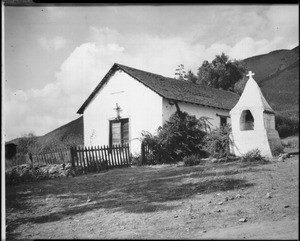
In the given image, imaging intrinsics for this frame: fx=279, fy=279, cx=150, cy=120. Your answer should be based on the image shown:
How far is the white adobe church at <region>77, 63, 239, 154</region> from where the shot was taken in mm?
14398

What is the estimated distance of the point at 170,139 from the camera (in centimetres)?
1305

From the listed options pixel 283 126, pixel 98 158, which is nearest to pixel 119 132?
pixel 98 158

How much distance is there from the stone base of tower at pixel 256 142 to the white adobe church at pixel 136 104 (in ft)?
11.6

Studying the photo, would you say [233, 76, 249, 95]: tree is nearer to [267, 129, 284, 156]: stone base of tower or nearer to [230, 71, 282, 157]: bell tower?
[230, 71, 282, 157]: bell tower

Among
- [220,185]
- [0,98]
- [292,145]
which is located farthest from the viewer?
[292,145]

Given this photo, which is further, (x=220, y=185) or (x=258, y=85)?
(x=258, y=85)

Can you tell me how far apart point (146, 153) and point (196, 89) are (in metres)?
4.99

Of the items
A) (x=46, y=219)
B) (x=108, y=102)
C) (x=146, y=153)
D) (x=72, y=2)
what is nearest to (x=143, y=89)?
(x=108, y=102)

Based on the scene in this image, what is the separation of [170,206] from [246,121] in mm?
6465

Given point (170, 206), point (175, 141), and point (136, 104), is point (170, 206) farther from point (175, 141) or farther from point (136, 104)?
point (136, 104)

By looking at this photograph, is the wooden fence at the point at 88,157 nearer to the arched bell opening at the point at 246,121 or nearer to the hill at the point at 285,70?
the arched bell opening at the point at 246,121

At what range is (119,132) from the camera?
15.5 meters

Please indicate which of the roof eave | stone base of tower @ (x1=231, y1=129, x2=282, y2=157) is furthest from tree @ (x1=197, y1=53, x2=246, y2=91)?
the roof eave

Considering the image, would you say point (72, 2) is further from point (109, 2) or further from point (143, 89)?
point (143, 89)
